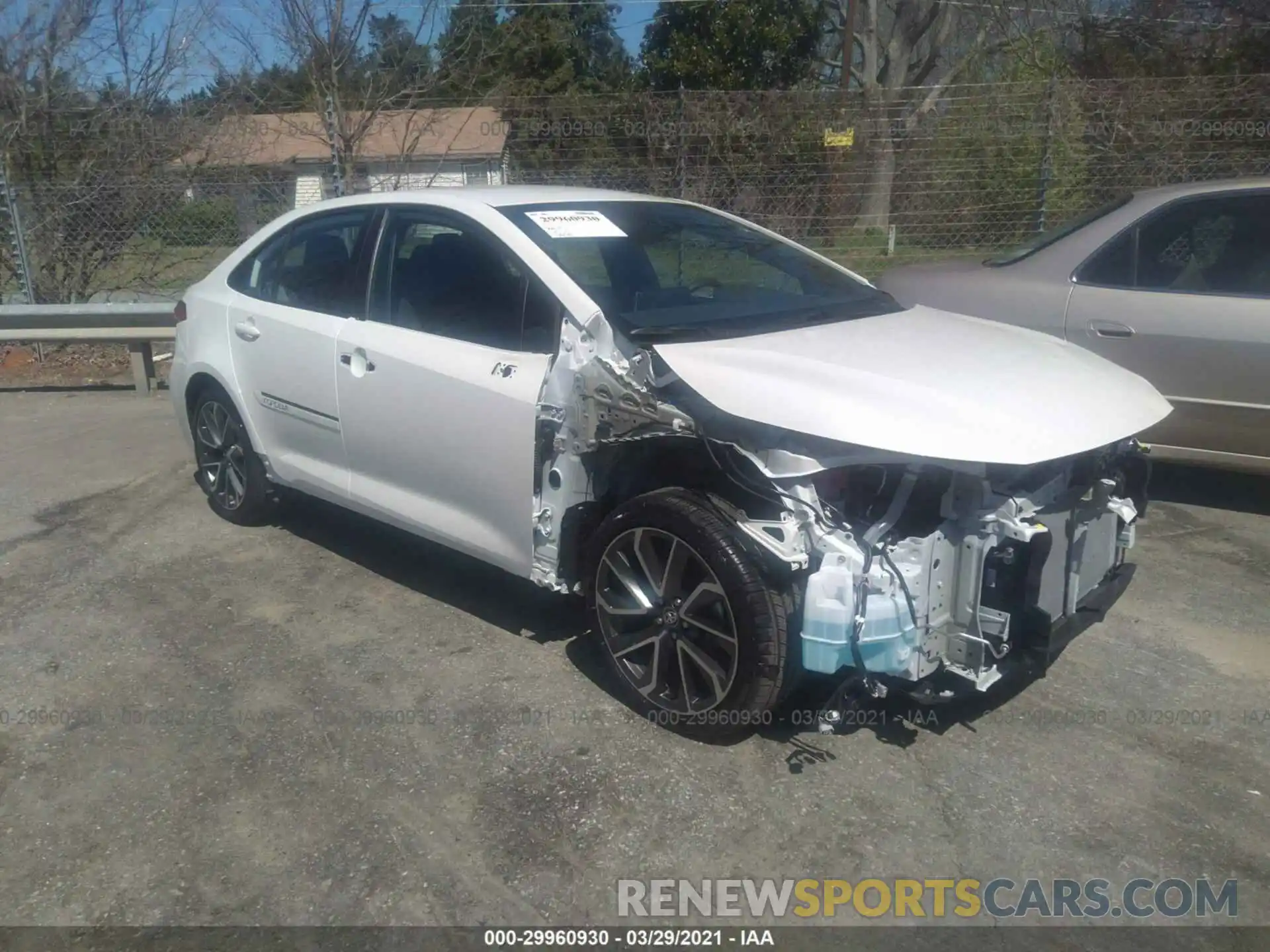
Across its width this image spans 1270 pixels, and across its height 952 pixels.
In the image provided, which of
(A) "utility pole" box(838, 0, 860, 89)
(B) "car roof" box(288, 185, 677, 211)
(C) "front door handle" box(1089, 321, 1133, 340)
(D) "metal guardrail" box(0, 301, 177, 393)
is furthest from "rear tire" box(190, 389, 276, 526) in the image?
(A) "utility pole" box(838, 0, 860, 89)

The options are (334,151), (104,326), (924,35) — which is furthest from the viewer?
(924,35)

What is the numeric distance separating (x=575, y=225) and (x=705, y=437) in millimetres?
1284

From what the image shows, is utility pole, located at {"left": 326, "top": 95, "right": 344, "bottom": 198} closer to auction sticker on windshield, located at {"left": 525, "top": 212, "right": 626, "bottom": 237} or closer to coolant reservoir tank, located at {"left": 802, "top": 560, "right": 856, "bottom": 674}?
auction sticker on windshield, located at {"left": 525, "top": 212, "right": 626, "bottom": 237}

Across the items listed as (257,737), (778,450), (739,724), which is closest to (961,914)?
(739,724)

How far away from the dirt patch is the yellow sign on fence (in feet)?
22.7

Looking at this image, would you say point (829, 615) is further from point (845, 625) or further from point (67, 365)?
point (67, 365)

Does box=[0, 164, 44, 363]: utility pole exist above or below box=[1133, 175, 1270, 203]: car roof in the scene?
below

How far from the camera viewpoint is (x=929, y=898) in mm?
2852

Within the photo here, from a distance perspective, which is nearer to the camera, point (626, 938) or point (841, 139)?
point (626, 938)

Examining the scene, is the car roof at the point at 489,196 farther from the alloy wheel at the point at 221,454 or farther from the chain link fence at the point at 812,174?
the chain link fence at the point at 812,174

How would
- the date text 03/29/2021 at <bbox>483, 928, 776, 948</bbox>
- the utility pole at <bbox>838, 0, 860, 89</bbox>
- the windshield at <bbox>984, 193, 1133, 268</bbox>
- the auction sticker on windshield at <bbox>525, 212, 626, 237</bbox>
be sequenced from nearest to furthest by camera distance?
the date text 03/29/2021 at <bbox>483, 928, 776, 948</bbox>, the auction sticker on windshield at <bbox>525, 212, 626, 237</bbox>, the windshield at <bbox>984, 193, 1133, 268</bbox>, the utility pole at <bbox>838, 0, 860, 89</bbox>

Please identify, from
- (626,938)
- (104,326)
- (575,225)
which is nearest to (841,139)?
(104,326)

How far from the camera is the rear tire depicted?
5352 mm

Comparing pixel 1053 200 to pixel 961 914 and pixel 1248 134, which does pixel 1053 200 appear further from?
pixel 961 914
